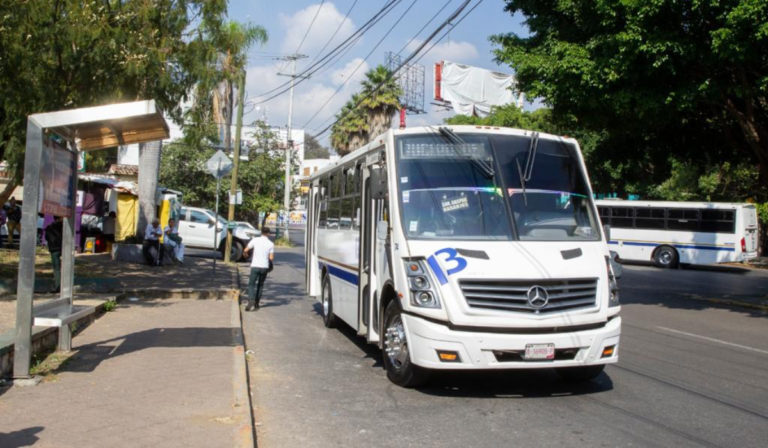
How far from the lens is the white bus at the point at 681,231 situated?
29.7 m

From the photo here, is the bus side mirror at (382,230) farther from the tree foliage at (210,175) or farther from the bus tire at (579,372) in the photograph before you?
the tree foliage at (210,175)

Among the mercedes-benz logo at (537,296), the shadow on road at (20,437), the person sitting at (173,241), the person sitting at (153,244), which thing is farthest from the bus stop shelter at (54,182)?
the person sitting at (173,241)

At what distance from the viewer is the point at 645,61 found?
14031 mm

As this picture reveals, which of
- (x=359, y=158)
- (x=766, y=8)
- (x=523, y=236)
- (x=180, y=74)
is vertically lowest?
(x=523, y=236)

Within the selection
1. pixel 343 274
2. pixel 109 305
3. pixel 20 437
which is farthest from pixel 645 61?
pixel 20 437

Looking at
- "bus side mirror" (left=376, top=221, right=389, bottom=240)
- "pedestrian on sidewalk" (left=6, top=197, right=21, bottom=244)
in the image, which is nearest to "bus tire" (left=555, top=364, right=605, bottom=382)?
"bus side mirror" (left=376, top=221, right=389, bottom=240)

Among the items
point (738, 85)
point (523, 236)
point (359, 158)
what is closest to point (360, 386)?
point (523, 236)

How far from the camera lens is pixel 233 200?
1009 inches

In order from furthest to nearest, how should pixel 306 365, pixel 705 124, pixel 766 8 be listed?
1. pixel 705 124
2. pixel 766 8
3. pixel 306 365

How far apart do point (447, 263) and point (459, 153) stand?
1.57m

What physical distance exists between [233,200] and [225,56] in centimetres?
1016

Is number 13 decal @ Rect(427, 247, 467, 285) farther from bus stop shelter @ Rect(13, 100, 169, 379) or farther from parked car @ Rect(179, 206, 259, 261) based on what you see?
parked car @ Rect(179, 206, 259, 261)

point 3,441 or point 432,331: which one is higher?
point 432,331

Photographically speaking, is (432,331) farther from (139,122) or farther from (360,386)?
(139,122)
